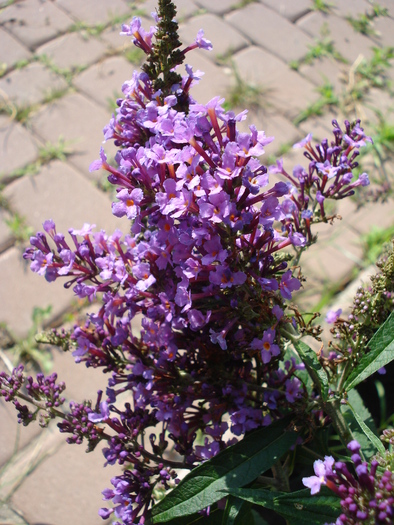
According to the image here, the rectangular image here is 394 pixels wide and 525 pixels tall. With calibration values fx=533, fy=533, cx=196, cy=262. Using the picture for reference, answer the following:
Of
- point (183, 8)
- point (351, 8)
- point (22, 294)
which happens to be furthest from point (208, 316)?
point (351, 8)

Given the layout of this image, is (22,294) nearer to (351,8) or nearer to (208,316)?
(208,316)

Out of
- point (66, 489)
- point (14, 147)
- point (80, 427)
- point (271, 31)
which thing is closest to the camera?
point (80, 427)

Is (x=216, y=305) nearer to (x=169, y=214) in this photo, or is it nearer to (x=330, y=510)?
(x=169, y=214)

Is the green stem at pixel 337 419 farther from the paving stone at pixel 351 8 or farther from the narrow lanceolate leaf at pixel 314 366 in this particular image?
the paving stone at pixel 351 8

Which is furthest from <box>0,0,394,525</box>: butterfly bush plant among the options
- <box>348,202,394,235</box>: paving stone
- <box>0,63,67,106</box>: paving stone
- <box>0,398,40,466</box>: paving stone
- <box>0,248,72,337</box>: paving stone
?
<box>0,63,67,106</box>: paving stone

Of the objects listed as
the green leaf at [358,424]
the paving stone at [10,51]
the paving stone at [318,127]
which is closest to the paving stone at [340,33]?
the paving stone at [318,127]
